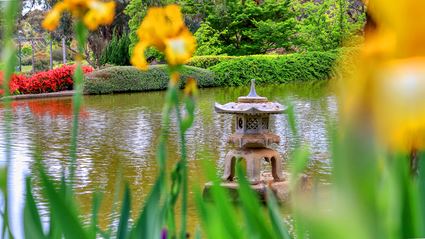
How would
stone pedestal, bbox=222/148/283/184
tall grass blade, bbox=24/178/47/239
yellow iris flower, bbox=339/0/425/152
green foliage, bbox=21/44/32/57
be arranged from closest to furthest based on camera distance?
yellow iris flower, bbox=339/0/425/152 → tall grass blade, bbox=24/178/47/239 → stone pedestal, bbox=222/148/283/184 → green foliage, bbox=21/44/32/57

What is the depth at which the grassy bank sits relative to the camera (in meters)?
16.8

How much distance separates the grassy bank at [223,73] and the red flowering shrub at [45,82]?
2.97 feet

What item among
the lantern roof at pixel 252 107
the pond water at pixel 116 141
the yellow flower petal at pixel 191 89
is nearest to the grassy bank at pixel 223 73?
the pond water at pixel 116 141

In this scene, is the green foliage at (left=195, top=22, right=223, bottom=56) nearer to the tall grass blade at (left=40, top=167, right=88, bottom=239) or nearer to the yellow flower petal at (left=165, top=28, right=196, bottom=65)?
the yellow flower petal at (left=165, top=28, right=196, bottom=65)

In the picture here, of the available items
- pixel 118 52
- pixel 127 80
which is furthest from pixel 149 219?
pixel 118 52

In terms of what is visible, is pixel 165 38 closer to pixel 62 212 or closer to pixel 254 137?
pixel 62 212

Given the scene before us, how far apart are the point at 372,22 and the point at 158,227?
1.19ft

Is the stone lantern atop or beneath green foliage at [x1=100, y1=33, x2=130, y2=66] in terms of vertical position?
beneath

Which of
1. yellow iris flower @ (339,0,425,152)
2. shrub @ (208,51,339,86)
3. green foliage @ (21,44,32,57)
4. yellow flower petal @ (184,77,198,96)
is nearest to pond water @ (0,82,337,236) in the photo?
yellow flower petal @ (184,77,198,96)

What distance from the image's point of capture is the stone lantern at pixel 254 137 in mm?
4738

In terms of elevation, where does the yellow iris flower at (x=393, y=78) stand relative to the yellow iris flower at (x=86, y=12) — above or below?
below

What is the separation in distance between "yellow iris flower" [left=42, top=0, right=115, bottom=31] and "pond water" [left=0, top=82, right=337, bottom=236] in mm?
2525

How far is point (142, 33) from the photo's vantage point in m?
0.51

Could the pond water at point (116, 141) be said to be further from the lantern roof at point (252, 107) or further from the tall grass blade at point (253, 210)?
the tall grass blade at point (253, 210)
